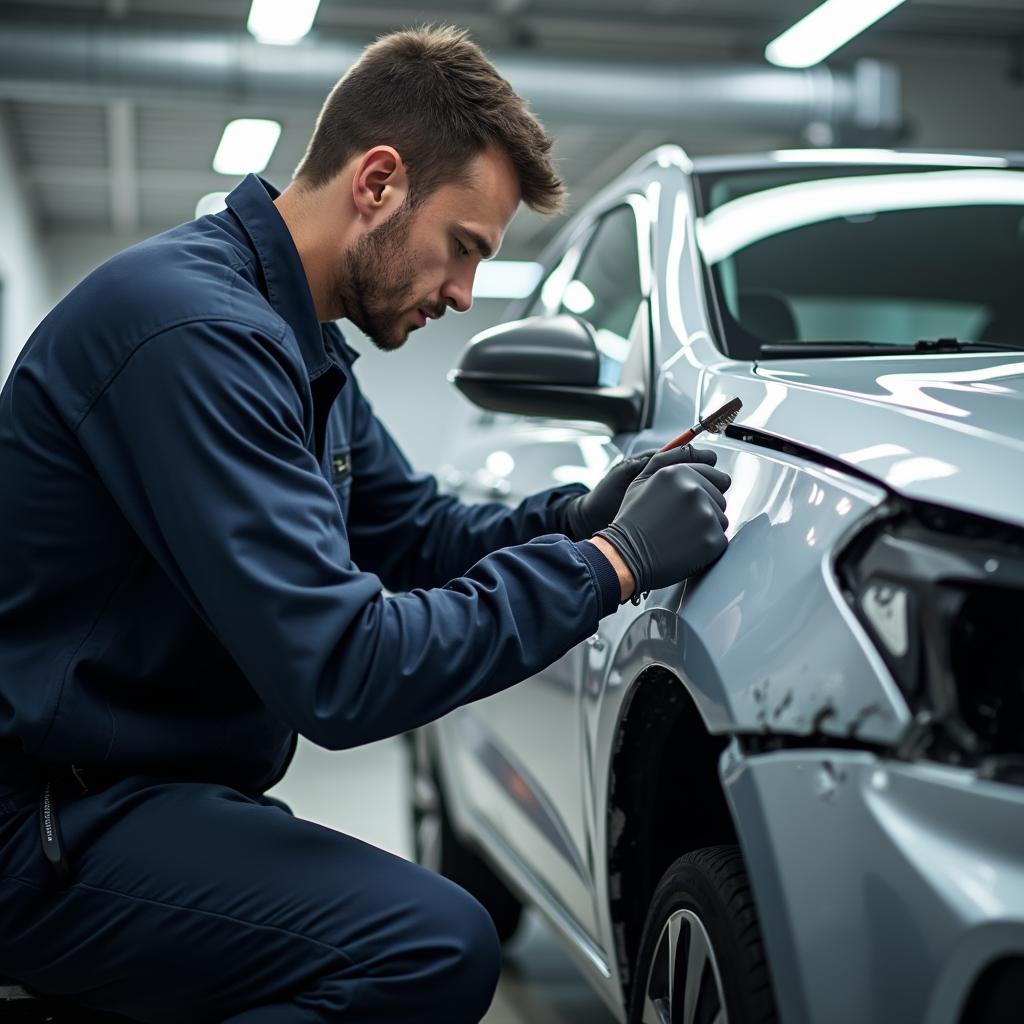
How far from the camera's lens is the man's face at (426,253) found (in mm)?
1425

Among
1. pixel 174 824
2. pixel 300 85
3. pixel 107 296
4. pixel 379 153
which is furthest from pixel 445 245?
pixel 300 85

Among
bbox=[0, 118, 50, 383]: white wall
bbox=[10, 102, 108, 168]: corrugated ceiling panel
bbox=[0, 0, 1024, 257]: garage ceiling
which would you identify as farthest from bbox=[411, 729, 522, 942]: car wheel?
bbox=[10, 102, 108, 168]: corrugated ceiling panel

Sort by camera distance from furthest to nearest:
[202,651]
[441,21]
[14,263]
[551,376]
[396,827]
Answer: [14,263], [441,21], [396,827], [551,376], [202,651]

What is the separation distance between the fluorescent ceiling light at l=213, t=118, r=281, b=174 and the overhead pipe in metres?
1.92

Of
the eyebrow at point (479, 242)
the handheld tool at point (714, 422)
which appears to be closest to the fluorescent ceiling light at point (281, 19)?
the eyebrow at point (479, 242)

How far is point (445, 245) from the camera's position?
1442mm

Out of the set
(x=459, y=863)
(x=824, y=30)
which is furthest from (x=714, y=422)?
(x=824, y=30)

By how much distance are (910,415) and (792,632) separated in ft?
0.69

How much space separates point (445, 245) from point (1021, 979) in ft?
3.18

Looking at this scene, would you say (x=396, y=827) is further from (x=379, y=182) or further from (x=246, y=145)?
(x=246, y=145)

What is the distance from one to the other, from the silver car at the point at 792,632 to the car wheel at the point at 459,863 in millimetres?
519

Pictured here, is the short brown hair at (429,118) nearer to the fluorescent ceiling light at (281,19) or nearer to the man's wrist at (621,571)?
the man's wrist at (621,571)

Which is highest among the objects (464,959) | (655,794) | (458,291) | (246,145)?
(246,145)

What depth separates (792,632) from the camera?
0.96m
